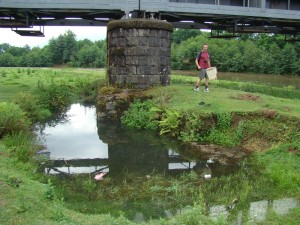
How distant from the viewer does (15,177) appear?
6508mm

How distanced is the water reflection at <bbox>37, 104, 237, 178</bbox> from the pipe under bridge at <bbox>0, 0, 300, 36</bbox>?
6.20 m

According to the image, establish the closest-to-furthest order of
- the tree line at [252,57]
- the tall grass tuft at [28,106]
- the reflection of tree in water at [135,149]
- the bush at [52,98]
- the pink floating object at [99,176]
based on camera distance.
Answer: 1. the pink floating object at [99,176]
2. the reflection of tree in water at [135,149]
3. the tall grass tuft at [28,106]
4. the bush at [52,98]
5. the tree line at [252,57]

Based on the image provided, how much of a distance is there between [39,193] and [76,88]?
1791 cm

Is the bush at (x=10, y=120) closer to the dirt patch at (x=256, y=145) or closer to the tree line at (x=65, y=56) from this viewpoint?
the dirt patch at (x=256, y=145)

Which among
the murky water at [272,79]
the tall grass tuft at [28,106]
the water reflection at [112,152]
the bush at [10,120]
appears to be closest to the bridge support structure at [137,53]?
the water reflection at [112,152]

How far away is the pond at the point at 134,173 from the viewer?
670cm

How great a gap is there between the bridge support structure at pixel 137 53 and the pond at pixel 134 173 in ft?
10.4

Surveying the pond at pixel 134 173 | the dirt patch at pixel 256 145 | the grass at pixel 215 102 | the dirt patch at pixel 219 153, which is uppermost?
the grass at pixel 215 102

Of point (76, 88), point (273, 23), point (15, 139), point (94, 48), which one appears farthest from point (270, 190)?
point (94, 48)

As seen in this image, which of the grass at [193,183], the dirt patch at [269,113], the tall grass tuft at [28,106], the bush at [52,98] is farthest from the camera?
the bush at [52,98]

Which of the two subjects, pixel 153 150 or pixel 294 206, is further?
pixel 153 150

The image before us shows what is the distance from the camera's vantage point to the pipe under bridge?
1723 centimetres

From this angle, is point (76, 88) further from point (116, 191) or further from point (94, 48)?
point (94, 48)

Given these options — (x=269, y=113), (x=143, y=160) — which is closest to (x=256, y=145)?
(x=269, y=113)
